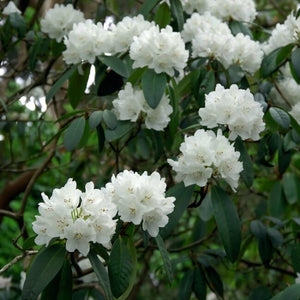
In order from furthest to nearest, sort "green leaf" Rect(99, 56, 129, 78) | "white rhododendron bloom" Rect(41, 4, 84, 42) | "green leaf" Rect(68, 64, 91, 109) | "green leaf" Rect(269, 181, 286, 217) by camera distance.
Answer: "green leaf" Rect(269, 181, 286, 217), "white rhododendron bloom" Rect(41, 4, 84, 42), "green leaf" Rect(68, 64, 91, 109), "green leaf" Rect(99, 56, 129, 78)

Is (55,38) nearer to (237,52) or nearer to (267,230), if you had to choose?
(237,52)

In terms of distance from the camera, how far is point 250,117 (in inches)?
54.3

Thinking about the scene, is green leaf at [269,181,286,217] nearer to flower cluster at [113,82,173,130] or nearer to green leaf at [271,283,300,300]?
flower cluster at [113,82,173,130]

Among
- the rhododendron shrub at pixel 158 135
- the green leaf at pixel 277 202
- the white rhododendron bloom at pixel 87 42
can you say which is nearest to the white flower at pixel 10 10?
the rhododendron shrub at pixel 158 135

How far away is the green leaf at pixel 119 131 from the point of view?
64.2 inches

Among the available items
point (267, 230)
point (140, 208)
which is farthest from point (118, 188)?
point (267, 230)

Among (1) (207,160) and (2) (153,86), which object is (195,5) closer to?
(2) (153,86)

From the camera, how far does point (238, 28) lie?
6.86ft

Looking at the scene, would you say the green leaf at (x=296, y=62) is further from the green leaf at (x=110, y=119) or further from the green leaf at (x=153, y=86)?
the green leaf at (x=110, y=119)

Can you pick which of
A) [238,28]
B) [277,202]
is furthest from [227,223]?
[277,202]

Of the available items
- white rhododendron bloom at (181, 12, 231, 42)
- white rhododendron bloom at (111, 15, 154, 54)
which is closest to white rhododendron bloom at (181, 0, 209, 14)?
white rhododendron bloom at (181, 12, 231, 42)

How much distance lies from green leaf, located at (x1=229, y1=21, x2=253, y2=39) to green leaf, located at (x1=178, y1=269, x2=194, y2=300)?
3.09ft

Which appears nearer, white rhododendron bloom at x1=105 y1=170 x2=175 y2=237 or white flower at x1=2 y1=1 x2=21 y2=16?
white rhododendron bloom at x1=105 y1=170 x2=175 y2=237

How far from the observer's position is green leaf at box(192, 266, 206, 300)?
6.31ft
